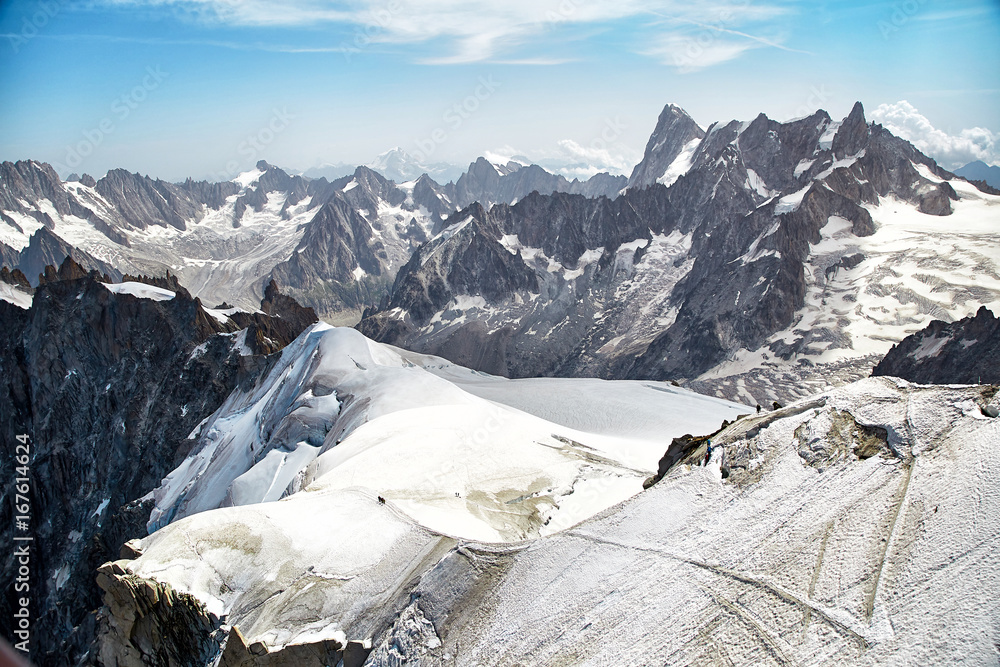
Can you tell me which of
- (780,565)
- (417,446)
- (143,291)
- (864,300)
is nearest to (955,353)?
(864,300)

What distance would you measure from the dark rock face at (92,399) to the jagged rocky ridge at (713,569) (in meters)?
58.2

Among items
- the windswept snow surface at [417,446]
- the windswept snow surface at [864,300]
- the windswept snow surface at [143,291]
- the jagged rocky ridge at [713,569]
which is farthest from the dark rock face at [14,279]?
the windswept snow surface at [864,300]

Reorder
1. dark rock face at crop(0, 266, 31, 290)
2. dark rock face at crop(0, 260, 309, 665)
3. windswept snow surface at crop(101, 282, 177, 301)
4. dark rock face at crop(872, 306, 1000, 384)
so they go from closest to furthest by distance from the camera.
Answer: dark rock face at crop(0, 260, 309, 665) → windswept snow surface at crop(101, 282, 177, 301) → dark rock face at crop(872, 306, 1000, 384) → dark rock face at crop(0, 266, 31, 290)

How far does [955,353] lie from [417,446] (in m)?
114

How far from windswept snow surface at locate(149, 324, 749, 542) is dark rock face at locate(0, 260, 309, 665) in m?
11.2

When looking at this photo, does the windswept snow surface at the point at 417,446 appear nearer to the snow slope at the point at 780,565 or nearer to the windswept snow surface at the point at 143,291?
the snow slope at the point at 780,565

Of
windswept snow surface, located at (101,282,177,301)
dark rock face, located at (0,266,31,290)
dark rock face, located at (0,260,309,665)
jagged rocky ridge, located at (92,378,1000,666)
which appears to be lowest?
dark rock face, located at (0,260,309,665)

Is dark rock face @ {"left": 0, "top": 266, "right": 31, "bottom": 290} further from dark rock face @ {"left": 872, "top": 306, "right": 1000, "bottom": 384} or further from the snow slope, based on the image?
dark rock face @ {"left": 872, "top": 306, "right": 1000, "bottom": 384}

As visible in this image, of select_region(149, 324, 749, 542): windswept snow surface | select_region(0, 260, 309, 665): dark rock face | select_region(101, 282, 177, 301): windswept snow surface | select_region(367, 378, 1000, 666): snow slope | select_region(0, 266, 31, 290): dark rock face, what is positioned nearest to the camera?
select_region(367, 378, 1000, 666): snow slope

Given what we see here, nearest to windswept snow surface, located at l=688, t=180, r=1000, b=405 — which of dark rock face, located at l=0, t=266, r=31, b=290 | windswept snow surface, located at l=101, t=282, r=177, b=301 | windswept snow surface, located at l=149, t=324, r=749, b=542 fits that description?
windswept snow surface, located at l=149, t=324, r=749, b=542

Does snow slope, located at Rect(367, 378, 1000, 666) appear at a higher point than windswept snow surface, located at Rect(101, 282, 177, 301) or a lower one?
higher

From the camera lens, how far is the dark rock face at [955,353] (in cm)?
9831

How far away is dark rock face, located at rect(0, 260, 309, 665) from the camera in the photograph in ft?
245

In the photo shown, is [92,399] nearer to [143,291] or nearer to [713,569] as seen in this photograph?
[143,291]
